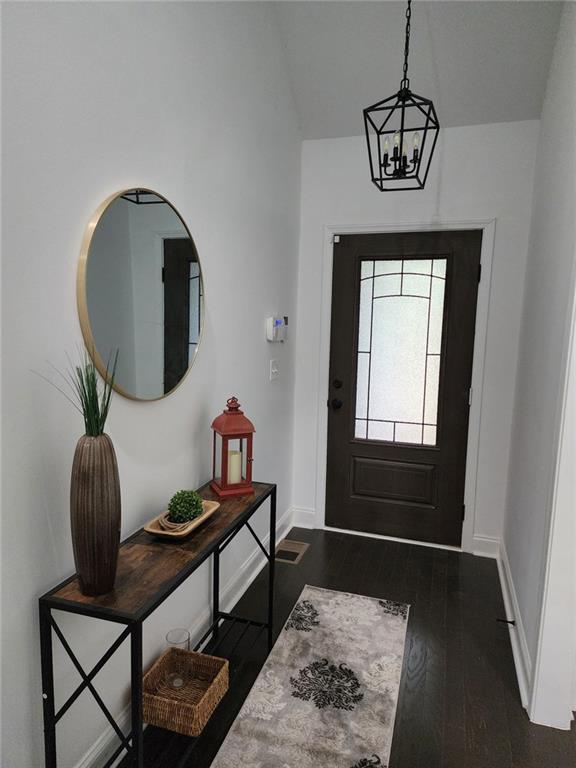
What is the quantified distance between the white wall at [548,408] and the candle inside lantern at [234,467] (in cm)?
122

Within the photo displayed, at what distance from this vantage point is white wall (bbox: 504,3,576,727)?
1862mm

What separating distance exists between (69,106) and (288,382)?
2365 mm

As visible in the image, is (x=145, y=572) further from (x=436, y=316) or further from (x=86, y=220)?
(x=436, y=316)

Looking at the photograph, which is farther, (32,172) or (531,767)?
(531,767)

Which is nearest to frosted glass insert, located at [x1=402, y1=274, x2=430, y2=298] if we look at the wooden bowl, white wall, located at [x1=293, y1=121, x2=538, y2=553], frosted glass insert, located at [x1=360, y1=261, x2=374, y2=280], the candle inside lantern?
frosted glass insert, located at [x1=360, y1=261, x2=374, y2=280]

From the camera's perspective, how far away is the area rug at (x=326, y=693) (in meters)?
1.74

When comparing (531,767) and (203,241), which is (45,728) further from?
(203,241)

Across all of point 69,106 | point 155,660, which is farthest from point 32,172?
point 155,660

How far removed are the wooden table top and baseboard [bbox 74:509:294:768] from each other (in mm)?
629

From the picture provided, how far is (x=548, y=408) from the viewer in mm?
2076

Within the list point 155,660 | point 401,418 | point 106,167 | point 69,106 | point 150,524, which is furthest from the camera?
point 401,418

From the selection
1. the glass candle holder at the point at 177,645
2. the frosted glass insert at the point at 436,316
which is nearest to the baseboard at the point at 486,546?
the frosted glass insert at the point at 436,316

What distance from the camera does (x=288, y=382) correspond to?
11.6 feet

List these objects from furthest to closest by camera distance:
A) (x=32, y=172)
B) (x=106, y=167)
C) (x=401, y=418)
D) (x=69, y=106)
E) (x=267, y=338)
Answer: (x=401, y=418) < (x=267, y=338) < (x=106, y=167) < (x=69, y=106) < (x=32, y=172)
